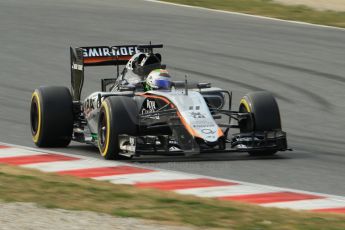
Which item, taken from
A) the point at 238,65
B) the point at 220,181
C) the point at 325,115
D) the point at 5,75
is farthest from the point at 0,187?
the point at 238,65

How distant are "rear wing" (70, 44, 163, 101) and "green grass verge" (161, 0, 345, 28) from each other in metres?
11.6

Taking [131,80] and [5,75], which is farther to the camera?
[5,75]

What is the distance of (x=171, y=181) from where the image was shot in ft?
37.8

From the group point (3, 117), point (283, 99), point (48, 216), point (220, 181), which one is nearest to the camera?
point (48, 216)

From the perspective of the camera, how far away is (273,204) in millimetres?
10312

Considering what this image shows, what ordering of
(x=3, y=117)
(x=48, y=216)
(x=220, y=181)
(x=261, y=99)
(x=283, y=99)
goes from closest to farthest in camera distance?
1. (x=48, y=216)
2. (x=220, y=181)
3. (x=261, y=99)
4. (x=3, y=117)
5. (x=283, y=99)

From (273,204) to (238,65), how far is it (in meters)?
11.2

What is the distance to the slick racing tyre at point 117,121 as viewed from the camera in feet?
41.5

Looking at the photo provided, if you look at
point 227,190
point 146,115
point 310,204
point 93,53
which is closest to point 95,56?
point 93,53

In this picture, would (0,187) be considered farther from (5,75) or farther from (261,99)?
(5,75)

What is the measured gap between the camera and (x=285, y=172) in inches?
486

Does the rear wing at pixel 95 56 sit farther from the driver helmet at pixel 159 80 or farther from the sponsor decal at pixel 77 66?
the driver helmet at pixel 159 80

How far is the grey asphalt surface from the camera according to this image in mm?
12908

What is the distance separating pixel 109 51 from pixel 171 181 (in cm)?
377
